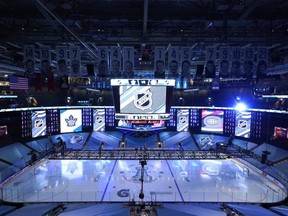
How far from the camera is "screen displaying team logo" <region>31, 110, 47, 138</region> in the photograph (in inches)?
774

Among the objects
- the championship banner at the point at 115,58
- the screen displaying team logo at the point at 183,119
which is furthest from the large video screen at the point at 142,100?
the screen displaying team logo at the point at 183,119

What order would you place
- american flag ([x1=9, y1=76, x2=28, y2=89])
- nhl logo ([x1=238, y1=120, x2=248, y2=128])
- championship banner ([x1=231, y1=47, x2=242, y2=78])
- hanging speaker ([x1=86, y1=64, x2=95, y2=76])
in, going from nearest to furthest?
championship banner ([x1=231, y1=47, x2=242, y2=78]) < hanging speaker ([x1=86, y1=64, x2=95, y2=76]) < american flag ([x1=9, y1=76, x2=28, y2=89]) < nhl logo ([x1=238, y1=120, x2=248, y2=128])

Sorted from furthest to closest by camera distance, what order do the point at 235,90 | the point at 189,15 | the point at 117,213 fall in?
the point at 235,90, the point at 189,15, the point at 117,213

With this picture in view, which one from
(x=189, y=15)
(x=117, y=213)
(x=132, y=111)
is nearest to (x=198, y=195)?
(x=117, y=213)

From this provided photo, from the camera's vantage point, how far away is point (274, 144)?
17797mm

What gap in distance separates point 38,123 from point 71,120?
3474 mm

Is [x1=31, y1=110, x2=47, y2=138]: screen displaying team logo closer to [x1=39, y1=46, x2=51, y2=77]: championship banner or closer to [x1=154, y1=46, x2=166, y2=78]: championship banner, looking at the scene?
[x1=39, y1=46, x2=51, y2=77]: championship banner

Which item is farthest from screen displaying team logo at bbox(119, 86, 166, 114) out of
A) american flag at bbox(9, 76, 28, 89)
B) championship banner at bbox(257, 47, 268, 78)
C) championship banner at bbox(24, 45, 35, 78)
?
american flag at bbox(9, 76, 28, 89)

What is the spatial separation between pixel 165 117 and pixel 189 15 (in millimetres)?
6462

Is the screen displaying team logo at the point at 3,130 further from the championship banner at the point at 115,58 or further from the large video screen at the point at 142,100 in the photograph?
the championship banner at the point at 115,58

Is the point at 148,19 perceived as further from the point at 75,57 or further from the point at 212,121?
the point at 212,121

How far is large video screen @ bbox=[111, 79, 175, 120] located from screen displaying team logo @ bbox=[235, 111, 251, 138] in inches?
440

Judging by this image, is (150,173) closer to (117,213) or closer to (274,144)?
(117,213)

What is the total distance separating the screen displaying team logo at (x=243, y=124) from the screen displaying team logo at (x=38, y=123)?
2011 centimetres
